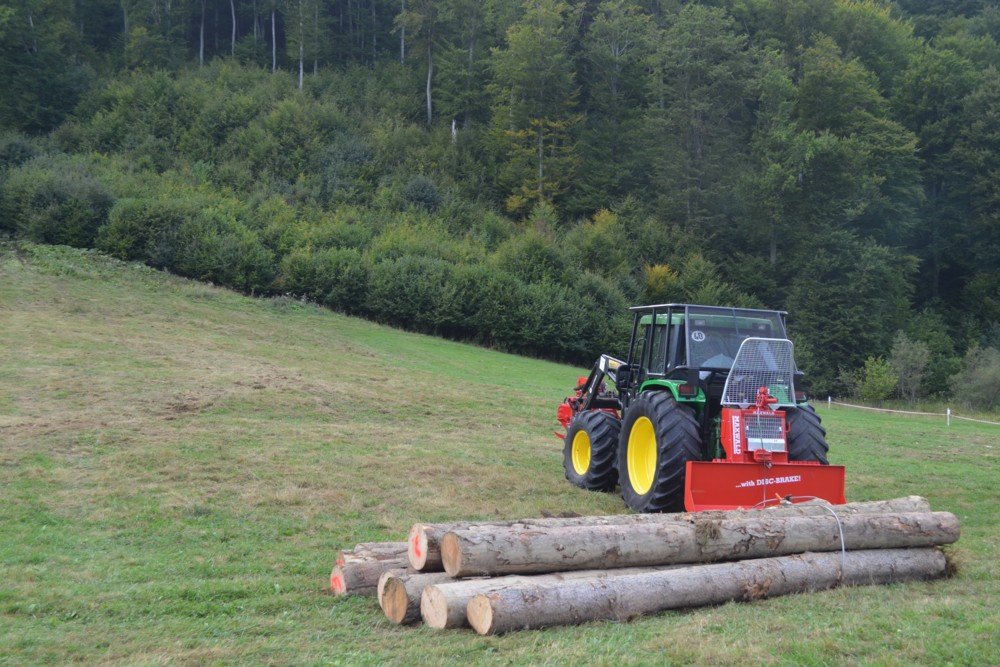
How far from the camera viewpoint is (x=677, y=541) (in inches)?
287

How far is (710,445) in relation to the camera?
11.0 metres

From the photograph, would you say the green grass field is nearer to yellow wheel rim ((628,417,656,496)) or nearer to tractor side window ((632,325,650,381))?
yellow wheel rim ((628,417,656,496))

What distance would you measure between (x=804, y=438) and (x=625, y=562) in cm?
446

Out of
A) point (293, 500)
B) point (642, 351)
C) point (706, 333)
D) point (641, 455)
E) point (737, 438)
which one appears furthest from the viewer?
point (642, 351)

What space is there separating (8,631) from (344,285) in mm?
36712

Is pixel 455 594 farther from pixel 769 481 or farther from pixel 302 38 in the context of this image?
pixel 302 38

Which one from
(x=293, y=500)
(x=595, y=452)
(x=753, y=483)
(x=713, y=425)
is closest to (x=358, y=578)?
(x=293, y=500)

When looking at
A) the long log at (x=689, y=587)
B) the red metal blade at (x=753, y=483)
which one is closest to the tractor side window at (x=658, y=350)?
the red metal blade at (x=753, y=483)

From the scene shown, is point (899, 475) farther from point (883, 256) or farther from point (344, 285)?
point (883, 256)

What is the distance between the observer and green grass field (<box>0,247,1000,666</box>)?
599cm

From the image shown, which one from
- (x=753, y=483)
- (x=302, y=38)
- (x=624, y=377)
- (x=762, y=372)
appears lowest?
(x=753, y=483)

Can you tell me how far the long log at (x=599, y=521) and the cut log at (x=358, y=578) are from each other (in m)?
0.36

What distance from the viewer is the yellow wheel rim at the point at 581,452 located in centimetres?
1351

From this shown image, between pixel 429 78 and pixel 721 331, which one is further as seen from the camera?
pixel 429 78
